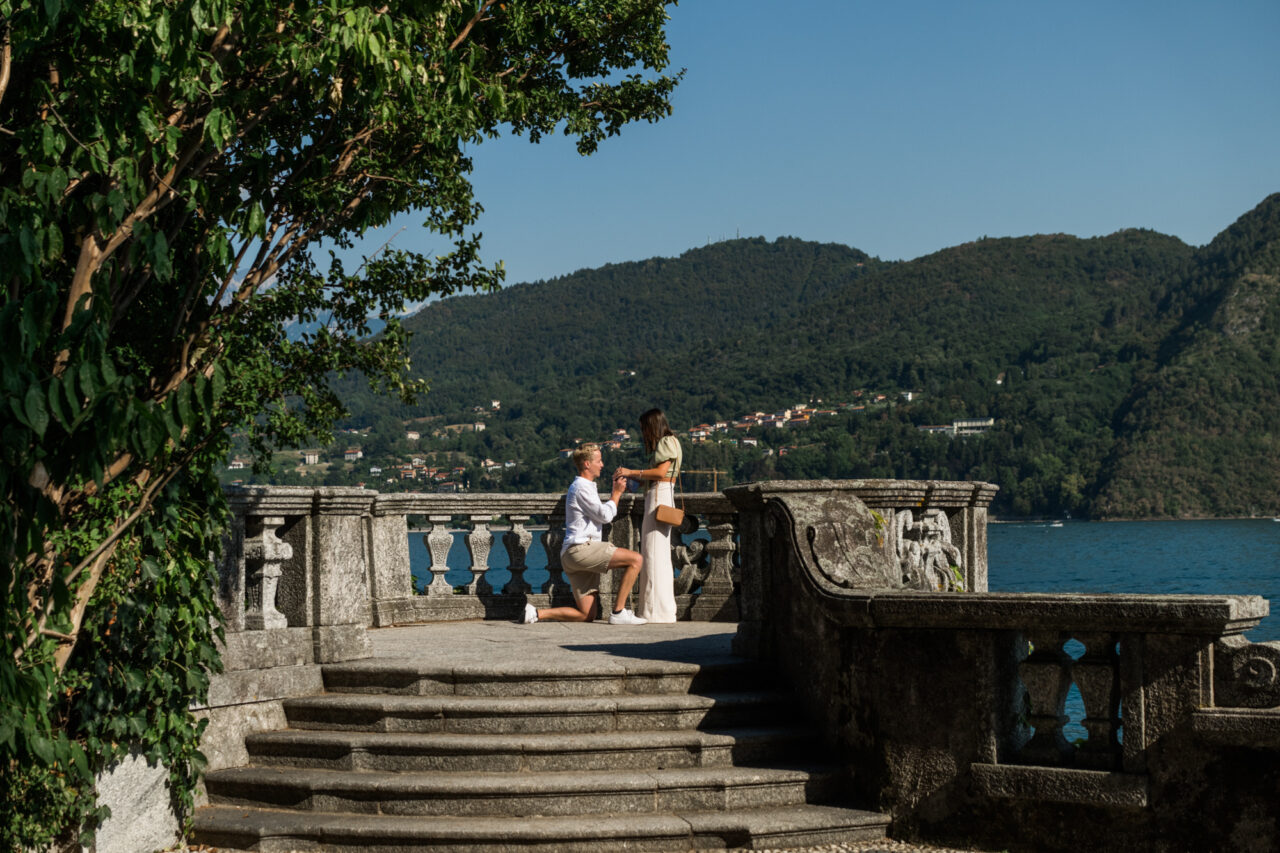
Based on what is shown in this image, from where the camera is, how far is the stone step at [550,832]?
6184 millimetres

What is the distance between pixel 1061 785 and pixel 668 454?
480 cm

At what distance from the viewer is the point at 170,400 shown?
4305 millimetres

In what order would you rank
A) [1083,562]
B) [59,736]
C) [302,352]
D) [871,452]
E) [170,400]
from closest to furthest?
1. [170,400]
2. [59,736]
3. [302,352]
4. [1083,562]
5. [871,452]

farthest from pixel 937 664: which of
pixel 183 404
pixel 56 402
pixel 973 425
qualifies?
pixel 973 425

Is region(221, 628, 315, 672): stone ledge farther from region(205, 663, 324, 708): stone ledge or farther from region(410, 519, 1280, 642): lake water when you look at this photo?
region(410, 519, 1280, 642): lake water

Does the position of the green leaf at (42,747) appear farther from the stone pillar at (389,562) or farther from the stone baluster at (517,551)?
the stone baluster at (517,551)

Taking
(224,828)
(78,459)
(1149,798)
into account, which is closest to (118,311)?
(78,459)

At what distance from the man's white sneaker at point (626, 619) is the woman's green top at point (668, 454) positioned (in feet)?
3.97

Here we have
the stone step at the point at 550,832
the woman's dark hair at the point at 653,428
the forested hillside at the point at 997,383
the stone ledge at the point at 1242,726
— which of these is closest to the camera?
the stone ledge at the point at 1242,726

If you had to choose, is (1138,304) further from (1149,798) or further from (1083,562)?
(1149,798)

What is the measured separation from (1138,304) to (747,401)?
53.8 m

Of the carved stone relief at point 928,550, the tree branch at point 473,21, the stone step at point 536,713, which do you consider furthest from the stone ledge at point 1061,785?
the tree branch at point 473,21

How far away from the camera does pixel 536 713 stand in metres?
7.03

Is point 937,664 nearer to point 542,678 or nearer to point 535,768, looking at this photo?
point 535,768
